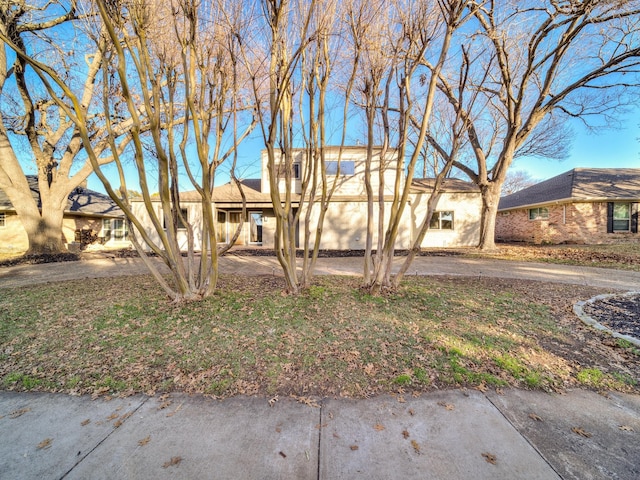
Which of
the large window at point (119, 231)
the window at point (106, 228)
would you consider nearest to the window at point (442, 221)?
the large window at point (119, 231)

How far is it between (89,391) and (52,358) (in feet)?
3.31

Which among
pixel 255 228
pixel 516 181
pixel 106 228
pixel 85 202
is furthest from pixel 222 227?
pixel 516 181

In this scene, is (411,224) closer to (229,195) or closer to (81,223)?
(229,195)

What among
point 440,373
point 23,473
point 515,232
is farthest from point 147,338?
point 515,232

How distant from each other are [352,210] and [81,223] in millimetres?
16145

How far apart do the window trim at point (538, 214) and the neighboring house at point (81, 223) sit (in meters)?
23.7

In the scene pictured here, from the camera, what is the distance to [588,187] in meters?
14.8

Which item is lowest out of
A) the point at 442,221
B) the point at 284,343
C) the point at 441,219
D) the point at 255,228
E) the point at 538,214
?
the point at 284,343

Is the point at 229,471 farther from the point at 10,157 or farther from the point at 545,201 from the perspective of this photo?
the point at 545,201

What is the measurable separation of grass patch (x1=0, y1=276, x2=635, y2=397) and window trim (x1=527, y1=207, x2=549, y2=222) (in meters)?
14.3

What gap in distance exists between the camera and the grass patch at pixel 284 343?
2.69 metres

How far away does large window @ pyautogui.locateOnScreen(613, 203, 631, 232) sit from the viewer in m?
14.1

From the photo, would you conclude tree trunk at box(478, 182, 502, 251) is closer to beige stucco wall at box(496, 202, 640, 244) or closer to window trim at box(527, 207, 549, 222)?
beige stucco wall at box(496, 202, 640, 244)

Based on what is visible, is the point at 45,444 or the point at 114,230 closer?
the point at 45,444
